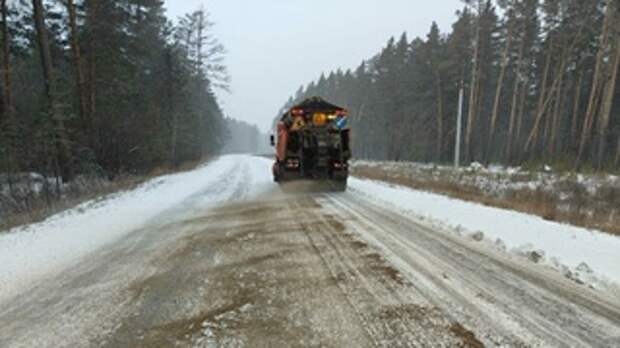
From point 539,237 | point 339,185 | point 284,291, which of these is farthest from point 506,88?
point 284,291

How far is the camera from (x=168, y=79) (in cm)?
2264

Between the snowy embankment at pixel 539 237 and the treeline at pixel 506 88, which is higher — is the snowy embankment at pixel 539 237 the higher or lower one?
the lower one

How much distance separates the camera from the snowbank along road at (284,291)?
2.47 meters

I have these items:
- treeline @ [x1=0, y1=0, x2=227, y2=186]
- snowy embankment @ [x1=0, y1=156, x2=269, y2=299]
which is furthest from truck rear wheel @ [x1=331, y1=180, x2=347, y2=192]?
treeline @ [x1=0, y1=0, x2=227, y2=186]

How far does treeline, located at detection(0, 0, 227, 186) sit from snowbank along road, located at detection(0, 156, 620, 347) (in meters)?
5.43

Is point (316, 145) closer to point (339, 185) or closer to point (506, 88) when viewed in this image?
point (339, 185)

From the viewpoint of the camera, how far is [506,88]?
35.6 metres

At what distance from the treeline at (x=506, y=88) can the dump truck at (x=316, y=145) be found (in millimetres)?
11296

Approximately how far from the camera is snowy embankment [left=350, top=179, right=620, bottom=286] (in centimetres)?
383

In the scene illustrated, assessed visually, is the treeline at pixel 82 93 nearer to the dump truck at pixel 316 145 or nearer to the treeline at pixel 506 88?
the dump truck at pixel 316 145

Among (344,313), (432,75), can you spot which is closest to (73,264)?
(344,313)

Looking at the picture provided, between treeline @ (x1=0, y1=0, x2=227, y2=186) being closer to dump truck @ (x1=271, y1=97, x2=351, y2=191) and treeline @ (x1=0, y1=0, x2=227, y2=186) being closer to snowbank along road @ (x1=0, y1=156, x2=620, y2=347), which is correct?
snowbank along road @ (x1=0, y1=156, x2=620, y2=347)

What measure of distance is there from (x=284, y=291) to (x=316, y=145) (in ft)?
28.1

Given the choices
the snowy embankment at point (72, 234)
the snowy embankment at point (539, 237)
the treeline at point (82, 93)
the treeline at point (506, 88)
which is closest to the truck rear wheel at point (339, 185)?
the snowy embankment at point (539, 237)
